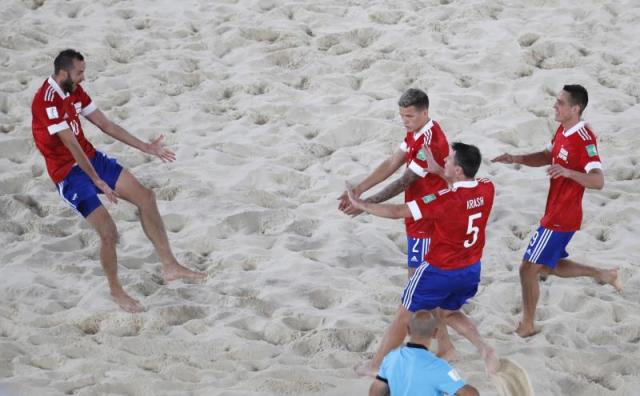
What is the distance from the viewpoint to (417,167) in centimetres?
539

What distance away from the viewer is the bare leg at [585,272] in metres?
5.67

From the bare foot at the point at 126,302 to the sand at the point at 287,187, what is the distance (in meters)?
0.08

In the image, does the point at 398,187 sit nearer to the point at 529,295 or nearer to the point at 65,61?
the point at 529,295

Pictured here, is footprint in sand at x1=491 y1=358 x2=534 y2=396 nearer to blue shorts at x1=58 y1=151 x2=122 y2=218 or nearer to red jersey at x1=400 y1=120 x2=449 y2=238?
red jersey at x1=400 y1=120 x2=449 y2=238

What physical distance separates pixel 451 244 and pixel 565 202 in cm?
100

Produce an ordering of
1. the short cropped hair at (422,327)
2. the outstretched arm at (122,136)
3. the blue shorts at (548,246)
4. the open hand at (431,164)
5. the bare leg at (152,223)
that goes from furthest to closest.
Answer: the outstretched arm at (122,136) < the bare leg at (152,223) < the blue shorts at (548,246) < the open hand at (431,164) < the short cropped hair at (422,327)

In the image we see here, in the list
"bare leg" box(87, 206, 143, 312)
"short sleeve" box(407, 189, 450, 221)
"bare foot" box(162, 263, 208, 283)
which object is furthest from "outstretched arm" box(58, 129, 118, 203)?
"short sleeve" box(407, 189, 450, 221)

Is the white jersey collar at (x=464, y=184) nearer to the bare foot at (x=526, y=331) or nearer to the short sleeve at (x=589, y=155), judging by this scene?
the short sleeve at (x=589, y=155)

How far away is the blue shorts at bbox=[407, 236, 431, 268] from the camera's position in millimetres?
5488

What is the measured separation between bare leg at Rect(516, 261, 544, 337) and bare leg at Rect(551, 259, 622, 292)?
0.16 metres

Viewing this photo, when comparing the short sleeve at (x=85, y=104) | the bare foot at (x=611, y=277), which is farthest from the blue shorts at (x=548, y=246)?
the short sleeve at (x=85, y=104)

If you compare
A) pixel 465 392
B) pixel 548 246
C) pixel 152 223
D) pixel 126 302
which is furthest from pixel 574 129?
pixel 126 302

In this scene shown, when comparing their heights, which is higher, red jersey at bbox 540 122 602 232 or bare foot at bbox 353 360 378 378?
red jersey at bbox 540 122 602 232

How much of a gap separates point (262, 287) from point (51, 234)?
5.54 ft
